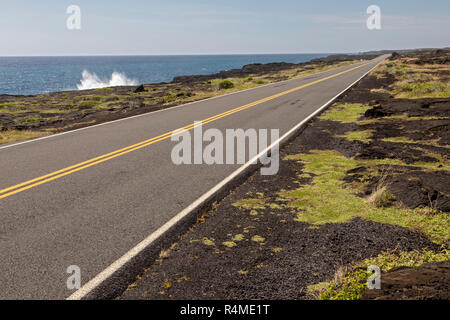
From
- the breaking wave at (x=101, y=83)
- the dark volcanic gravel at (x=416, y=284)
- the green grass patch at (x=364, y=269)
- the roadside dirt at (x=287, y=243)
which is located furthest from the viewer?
the breaking wave at (x=101, y=83)

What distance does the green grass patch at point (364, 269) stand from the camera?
3.62 m

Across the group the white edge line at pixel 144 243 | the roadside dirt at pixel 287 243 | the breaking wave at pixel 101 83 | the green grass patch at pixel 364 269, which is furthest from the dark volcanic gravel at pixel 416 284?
the breaking wave at pixel 101 83

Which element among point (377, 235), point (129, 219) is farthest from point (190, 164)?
point (377, 235)

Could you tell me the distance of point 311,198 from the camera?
22.3 feet

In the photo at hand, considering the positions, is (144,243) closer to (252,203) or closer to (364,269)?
(252,203)

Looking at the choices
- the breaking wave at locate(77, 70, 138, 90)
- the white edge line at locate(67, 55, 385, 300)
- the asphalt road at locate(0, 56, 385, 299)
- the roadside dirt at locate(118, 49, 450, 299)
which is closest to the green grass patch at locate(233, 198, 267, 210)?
the roadside dirt at locate(118, 49, 450, 299)

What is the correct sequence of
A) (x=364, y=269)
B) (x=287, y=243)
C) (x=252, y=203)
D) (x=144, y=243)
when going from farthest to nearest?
(x=252, y=203) < (x=287, y=243) < (x=144, y=243) < (x=364, y=269)

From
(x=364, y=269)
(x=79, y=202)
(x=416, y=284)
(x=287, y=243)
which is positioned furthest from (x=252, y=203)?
(x=416, y=284)

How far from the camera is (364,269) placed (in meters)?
4.21
